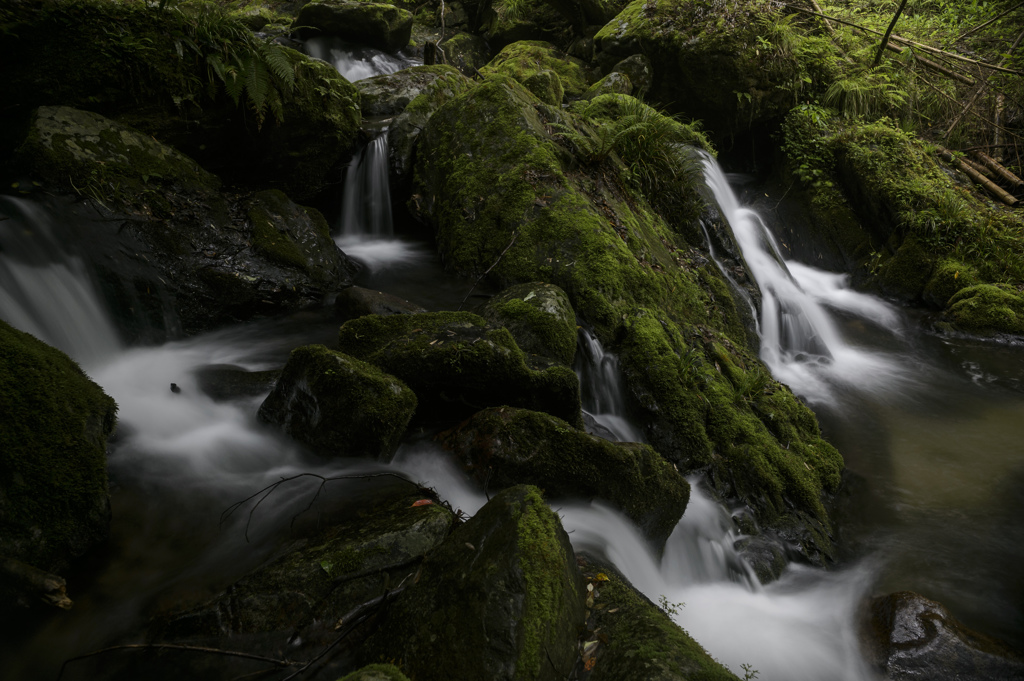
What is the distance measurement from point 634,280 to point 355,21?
37.6 feet

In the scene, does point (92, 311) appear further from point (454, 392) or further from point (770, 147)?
point (770, 147)

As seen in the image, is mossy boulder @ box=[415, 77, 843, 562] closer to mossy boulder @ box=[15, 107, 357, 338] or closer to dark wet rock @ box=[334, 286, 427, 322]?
dark wet rock @ box=[334, 286, 427, 322]

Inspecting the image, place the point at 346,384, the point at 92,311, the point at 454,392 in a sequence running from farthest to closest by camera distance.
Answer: the point at 92,311
the point at 454,392
the point at 346,384

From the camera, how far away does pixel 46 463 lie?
247 centimetres

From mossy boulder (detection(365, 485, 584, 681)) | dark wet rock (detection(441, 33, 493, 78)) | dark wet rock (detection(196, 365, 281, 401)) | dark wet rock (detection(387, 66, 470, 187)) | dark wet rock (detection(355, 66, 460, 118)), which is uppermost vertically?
dark wet rock (detection(441, 33, 493, 78))

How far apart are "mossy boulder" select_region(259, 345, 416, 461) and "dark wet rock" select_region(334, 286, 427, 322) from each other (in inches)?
62.1

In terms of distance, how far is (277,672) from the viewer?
2.07m

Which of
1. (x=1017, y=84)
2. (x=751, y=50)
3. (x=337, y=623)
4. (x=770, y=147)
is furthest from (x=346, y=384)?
(x=1017, y=84)

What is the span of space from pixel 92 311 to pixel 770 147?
12.2 meters

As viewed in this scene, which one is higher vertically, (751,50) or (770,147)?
(751,50)

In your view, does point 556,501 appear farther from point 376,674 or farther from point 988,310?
point 988,310

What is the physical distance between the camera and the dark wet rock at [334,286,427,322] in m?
5.01

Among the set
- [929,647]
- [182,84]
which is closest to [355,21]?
[182,84]

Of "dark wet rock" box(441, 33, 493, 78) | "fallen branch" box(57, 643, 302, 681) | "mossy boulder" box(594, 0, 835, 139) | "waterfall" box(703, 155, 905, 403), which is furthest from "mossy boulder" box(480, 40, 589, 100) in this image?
"fallen branch" box(57, 643, 302, 681)
